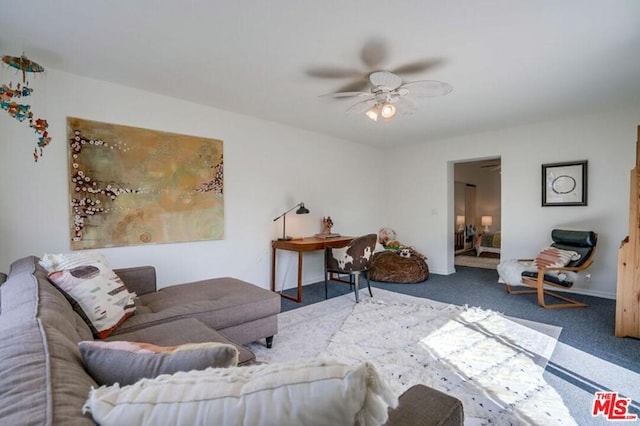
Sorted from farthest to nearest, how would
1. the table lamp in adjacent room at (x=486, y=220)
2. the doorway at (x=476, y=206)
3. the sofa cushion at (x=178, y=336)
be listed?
the table lamp in adjacent room at (x=486, y=220), the doorway at (x=476, y=206), the sofa cushion at (x=178, y=336)

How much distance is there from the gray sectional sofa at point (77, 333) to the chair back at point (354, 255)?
151cm

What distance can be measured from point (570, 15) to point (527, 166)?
3048mm

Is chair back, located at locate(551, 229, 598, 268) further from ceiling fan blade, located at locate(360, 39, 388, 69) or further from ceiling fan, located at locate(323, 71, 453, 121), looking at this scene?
ceiling fan blade, located at locate(360, 39, 388, 69)

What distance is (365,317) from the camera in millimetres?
3213

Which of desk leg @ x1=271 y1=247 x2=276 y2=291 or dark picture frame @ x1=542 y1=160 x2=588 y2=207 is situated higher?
dark picture frame @ x1=542 y1=160 x2=588 y2=207

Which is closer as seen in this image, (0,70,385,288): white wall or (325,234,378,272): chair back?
(0,70,385,288): white wall

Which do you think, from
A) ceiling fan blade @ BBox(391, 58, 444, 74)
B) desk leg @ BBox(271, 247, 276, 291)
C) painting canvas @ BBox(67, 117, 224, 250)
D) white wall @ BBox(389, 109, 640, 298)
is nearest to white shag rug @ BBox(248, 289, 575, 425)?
desk leg @ BBox(271, 247, 276, 291)

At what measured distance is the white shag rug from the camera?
1833 mm

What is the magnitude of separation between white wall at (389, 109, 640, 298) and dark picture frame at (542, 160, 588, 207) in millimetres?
75

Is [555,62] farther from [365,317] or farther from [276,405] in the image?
[276,405]

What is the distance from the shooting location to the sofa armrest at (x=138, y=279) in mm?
2479

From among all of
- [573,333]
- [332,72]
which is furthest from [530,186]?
[332,72]

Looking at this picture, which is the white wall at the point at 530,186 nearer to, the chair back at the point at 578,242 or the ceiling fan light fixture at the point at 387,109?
the chair back at the point at 578,242

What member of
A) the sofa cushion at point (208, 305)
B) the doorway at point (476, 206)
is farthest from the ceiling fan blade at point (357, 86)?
the doorway at point (476, 206)
